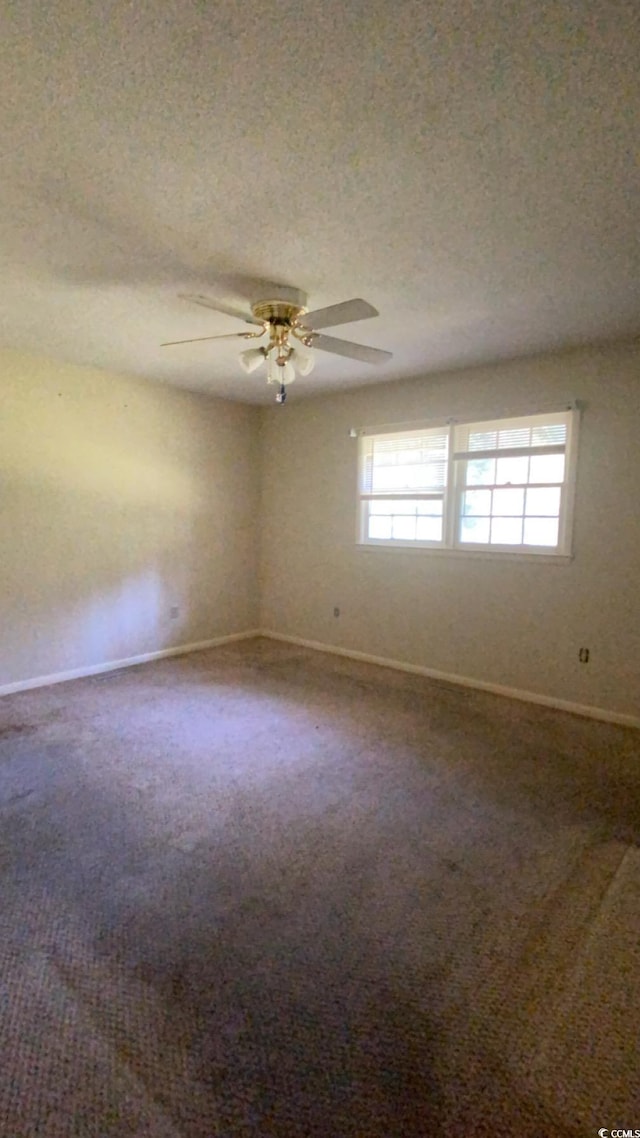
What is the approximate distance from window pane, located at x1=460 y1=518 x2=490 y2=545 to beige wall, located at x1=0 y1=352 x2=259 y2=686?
7.75 ft

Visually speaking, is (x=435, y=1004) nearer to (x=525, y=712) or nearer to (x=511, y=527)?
(x=525, y=712)

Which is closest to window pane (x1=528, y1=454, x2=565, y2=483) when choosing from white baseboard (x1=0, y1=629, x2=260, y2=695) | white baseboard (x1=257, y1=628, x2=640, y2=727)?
white baseboard (x1=257, y1=628, x2=640, y2=727)

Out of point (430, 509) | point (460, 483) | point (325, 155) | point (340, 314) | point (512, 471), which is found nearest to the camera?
point (325, 155)

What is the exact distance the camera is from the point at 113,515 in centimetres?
425

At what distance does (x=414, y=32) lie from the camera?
1.14m

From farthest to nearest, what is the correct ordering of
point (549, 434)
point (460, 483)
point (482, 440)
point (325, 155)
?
point (460, 483)
point (482, 440)
point (549, 434)
point (325, 155)

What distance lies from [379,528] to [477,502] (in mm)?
956

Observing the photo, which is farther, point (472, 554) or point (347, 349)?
point (472, 554)

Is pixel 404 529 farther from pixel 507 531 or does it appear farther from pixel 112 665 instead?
pixel 112 665

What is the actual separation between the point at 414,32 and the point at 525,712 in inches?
136

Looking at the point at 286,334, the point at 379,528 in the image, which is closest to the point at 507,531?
the point at 379,528

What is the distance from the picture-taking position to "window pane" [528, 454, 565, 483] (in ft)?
11.5

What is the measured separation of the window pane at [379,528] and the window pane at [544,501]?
123 centimetres

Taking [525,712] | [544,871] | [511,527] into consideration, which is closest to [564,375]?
[511,527]
